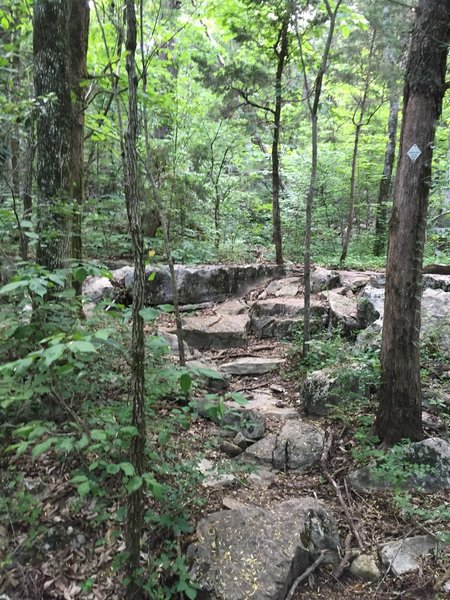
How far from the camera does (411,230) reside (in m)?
4.20

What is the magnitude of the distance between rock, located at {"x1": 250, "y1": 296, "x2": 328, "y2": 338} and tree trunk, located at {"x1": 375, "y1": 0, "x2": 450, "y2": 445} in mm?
3366

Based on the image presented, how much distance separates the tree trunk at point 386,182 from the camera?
12524 mm

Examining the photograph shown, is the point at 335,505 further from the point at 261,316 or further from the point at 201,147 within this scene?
the point at 201,147

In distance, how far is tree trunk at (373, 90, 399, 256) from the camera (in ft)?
41.1

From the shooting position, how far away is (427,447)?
4.13 metres

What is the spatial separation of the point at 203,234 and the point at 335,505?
937 cm

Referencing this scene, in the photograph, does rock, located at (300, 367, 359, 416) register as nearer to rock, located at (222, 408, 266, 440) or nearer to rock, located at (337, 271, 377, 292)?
rock, located at (222, 408, 266, 440)

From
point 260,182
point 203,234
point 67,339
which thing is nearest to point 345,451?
point 67,339

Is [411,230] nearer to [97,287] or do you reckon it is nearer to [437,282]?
[437,282]

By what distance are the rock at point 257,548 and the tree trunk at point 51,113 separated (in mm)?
2984

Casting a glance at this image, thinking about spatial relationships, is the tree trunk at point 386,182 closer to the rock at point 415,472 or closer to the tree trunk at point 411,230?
the tree trunk at point 411,230

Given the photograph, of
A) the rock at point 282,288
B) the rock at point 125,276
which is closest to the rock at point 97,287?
the rock at point 125,276

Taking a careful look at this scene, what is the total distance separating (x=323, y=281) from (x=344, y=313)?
201 centimetres

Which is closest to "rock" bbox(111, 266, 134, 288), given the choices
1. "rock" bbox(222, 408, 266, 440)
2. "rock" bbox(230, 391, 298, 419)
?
"rock" bbox(230, 391, 298, 419)
